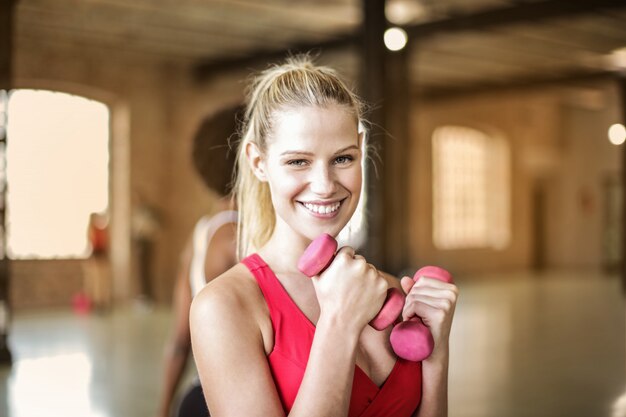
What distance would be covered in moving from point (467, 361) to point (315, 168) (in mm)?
6425

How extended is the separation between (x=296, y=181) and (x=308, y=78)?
0.19m

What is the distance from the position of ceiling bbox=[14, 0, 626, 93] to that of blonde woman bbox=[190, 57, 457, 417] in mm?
8544

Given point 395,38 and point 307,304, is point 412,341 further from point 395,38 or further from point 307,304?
point 395,38

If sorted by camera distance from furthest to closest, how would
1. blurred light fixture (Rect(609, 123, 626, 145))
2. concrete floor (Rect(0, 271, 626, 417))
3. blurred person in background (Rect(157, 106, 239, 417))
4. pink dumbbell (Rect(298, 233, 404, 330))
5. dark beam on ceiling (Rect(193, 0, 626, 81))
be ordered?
blurred light fixture (Rect(609, 123, 626, 145))
dark beam on ceiling (Rect(193, 0, 626, 81))
concrete floor (Rect(0, 271, 626, 417))
blurred person in background (Rect(157, 106, 239, 417))
pink dumbbell (Rect(298, 233, 404, 330))

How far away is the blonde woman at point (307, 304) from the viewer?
3.66 feet

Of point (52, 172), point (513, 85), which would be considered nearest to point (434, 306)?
point (52, 172)

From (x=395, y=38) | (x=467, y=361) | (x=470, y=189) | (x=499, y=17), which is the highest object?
(x=499, y=17)

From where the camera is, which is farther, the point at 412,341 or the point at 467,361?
the point at 467,361

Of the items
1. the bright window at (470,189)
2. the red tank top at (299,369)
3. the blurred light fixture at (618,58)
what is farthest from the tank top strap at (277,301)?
the bright window at (470,189)

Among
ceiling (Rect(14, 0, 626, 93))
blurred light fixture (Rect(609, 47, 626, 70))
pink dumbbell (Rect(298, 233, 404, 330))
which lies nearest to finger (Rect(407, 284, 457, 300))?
pink dumbbell (Rect(298, 233, 404, 330))

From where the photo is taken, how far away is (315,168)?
123 centimetres

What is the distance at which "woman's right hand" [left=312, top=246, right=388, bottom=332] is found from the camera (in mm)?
1104

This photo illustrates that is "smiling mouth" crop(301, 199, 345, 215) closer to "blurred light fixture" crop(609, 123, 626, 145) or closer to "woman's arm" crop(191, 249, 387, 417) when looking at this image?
"woman's arm" crop(191, 249, 387, 417)

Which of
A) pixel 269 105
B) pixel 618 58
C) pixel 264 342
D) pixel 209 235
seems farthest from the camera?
pixel 618 58
